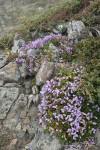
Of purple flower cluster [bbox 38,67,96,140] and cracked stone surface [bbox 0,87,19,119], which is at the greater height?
purple flower cluster [bbox 38,67,96,140]

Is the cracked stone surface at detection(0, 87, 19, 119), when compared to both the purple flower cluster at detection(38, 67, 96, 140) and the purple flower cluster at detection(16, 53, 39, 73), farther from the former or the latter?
the purple flower cluster at detection(38, 67, 96, 140)

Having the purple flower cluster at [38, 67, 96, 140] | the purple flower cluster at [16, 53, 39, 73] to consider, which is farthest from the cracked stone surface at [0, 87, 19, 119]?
the purple flower cluster at [38, 67, 96, 140]

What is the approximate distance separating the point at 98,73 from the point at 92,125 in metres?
1.34

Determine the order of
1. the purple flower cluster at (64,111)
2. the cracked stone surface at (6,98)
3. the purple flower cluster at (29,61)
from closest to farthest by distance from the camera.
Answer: the purple flower cluster at (64,111)
the cracked stone surface at (6,98)
the purple flower cluster at (29,61)

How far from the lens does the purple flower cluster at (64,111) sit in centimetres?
650

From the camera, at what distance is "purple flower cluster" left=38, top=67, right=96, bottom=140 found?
650 centimetres

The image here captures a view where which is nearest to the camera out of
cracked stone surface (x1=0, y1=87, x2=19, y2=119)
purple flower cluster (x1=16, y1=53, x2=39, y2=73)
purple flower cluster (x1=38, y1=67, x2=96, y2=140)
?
purple flower cluster (x1=38, y1=67, x2=96, y2=140)

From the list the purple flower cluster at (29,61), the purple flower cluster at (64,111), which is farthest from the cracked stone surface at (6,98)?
the purple flower cluster at (64,111)

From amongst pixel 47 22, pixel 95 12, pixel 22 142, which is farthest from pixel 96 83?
pixel 47 22

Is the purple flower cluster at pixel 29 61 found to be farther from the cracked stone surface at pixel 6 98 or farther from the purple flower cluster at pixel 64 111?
the purple flower cluster at pixel 64 111

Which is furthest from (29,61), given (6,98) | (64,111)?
(64,111)

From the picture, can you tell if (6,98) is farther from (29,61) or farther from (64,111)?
(64,111)

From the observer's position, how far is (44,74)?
7.64 meters

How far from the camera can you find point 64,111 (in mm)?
6637
